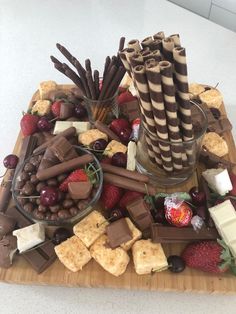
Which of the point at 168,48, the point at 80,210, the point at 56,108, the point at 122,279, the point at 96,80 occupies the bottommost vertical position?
the point at 122,279

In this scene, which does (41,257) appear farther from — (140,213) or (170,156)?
(170,156)

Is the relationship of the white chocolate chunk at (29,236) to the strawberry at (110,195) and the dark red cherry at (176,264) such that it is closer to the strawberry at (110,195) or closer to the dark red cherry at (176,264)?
the strawberry at (110,195)

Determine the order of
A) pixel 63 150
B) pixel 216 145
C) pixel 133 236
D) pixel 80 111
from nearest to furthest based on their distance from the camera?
pixel 133 236, pixel 63 150, pixel 216 145, pixel 80 111

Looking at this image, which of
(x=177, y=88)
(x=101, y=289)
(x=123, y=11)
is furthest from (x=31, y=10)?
(x=101, y=289)

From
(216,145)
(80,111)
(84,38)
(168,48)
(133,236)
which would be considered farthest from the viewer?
(84,38)

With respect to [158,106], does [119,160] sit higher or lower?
lower

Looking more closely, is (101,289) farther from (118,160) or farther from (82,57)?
(82,57)

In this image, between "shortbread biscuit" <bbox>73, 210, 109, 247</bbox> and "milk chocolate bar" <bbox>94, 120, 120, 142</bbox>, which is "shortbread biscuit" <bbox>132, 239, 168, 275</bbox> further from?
"milk chocolate bar" <bbox>94, 120, 120, 142</bbox>

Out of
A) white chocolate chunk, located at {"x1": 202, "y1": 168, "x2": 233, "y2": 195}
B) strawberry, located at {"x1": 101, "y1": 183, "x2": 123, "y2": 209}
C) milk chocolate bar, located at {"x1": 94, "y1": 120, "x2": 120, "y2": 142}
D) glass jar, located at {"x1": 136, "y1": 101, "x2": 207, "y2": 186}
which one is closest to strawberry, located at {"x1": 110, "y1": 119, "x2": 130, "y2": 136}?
milk chocolate bar, located at {"x1": 94, "y1": 120, "x2": 120, "y2": 142}

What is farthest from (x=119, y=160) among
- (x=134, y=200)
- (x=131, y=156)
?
(x=134, y=200)
